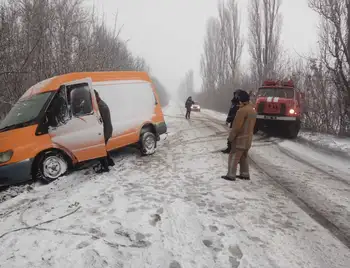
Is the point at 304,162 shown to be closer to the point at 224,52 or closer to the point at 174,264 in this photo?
the point at 174,264

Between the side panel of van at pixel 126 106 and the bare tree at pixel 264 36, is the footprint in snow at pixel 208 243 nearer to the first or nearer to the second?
the side panel of van at pixel 126 106

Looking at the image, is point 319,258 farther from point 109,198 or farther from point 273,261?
point 109,198

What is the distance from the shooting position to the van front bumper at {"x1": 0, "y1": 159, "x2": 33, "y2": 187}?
17.4 feet

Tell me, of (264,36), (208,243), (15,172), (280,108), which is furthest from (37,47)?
(264,36)

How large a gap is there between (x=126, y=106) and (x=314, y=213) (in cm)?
518

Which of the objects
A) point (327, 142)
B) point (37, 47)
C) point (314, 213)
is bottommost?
point (327, 142)

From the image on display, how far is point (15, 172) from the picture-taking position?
211 inches

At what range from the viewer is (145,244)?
3.32 meters

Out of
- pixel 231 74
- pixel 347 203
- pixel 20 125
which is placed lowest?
pixel 347 203

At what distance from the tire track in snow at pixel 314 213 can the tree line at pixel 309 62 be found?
24.8 feet

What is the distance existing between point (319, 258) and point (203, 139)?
8.15m

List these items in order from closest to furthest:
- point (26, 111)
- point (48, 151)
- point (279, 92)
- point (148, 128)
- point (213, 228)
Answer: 1. point (213, 228)
2. point (48, 151)
3. point (26, 111)
4. point (148, 128)
5. point (279, 92)

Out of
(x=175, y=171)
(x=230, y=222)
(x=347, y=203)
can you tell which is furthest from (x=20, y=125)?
(x=347, y=203)

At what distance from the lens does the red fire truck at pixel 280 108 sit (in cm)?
1184
